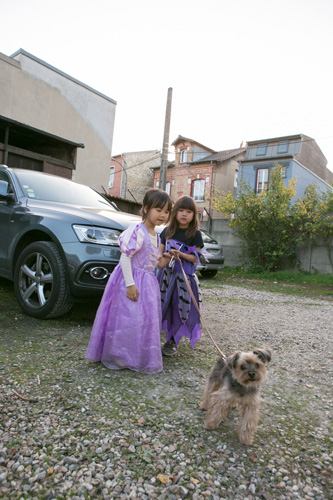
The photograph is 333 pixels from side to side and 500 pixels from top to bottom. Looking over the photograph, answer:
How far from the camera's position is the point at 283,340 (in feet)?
13.4

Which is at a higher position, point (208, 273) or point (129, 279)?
point (129, 279)

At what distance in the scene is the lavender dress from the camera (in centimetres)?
262

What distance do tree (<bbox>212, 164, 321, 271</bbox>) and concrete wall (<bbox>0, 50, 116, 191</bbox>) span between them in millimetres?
6195

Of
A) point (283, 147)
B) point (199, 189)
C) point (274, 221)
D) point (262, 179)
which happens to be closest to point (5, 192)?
point (274, 221)

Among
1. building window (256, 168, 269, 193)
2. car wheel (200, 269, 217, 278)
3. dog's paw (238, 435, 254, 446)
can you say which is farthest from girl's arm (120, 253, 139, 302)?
building window (256, 168, 269, 193)

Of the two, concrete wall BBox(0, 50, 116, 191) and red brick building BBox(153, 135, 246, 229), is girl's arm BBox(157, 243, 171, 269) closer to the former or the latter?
concrete wall BBox(0, 50, 116, 191)

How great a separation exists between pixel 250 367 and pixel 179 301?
1241 mm

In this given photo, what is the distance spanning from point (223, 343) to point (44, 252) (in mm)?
2157

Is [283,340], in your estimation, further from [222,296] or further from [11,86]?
[11,86]

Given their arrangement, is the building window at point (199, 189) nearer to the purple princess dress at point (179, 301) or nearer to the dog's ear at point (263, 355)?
the purple princess dress at point (179, 301)

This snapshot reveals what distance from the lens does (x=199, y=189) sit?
1078 inches

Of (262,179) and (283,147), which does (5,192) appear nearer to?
(262,179)

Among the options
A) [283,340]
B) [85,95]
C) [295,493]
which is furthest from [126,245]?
[85,95]

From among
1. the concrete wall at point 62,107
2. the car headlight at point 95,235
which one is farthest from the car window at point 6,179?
the concrete wall at point 62,107
